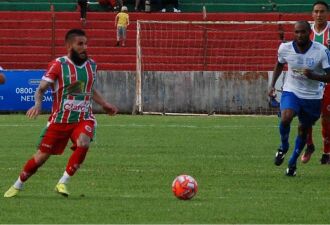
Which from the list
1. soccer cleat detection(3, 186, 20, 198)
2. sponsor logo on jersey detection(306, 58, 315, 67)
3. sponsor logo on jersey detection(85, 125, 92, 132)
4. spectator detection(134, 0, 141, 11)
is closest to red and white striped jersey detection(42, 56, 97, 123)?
sponsor logo on jersey detection(85, 125, 92, 132)

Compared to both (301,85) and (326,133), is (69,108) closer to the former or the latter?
(301,85)

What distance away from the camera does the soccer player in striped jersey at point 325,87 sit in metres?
16.0

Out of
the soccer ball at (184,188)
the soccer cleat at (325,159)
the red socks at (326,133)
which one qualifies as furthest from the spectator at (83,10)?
the soccer ball at (184,188)

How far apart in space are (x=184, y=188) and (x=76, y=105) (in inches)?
62.6

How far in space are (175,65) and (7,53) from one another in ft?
24.5

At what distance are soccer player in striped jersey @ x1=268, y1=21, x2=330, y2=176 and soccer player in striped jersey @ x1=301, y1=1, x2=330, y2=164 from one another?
0.75 m

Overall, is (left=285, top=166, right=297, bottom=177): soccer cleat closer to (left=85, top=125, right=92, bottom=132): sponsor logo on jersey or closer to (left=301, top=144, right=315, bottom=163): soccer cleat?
→ (left=301, top=144, right=315, bottom=163): soccer cleat

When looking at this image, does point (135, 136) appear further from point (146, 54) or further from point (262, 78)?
point (146, 54)

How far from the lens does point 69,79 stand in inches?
489

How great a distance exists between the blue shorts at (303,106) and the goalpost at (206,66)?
48.9 feet

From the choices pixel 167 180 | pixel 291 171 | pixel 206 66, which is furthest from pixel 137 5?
pixel 167 180

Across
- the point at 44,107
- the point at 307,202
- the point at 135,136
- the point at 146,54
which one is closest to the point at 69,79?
the point at 307,202

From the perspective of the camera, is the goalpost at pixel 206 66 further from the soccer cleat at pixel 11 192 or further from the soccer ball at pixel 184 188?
the soccer ball at pixel 184 188

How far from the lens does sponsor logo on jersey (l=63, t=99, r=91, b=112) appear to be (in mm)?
12492
